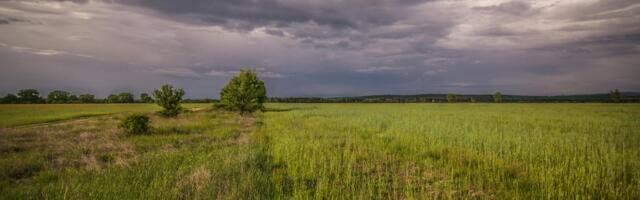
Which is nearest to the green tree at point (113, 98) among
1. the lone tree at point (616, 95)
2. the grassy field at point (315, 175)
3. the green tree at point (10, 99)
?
the green tree at point (10, 99)

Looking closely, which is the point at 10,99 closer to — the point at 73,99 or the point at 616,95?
the point at 73,99

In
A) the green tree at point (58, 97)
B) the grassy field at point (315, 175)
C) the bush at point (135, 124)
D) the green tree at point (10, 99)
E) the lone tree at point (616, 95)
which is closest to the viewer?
the grassy field at point (315, 175)

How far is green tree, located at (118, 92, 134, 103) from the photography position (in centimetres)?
10438

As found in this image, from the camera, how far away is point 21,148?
1085 cm

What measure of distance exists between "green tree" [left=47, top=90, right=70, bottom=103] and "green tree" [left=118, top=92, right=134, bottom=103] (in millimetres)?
15305

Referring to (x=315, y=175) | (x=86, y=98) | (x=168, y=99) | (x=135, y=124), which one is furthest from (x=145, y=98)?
(x=315, y=175)

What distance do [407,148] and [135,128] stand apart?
13.9 m

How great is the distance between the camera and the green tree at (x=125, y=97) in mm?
104375

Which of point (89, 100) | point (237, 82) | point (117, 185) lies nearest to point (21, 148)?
point (117, 185)

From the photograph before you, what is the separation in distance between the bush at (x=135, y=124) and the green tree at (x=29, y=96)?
4140 inches

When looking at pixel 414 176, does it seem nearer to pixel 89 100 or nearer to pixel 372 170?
pixel 372 170

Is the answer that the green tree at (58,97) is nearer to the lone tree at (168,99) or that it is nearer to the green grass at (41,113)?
Answer: the green grass at (41,113)

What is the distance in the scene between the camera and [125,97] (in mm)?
105312

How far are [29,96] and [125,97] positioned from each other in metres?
25.7
